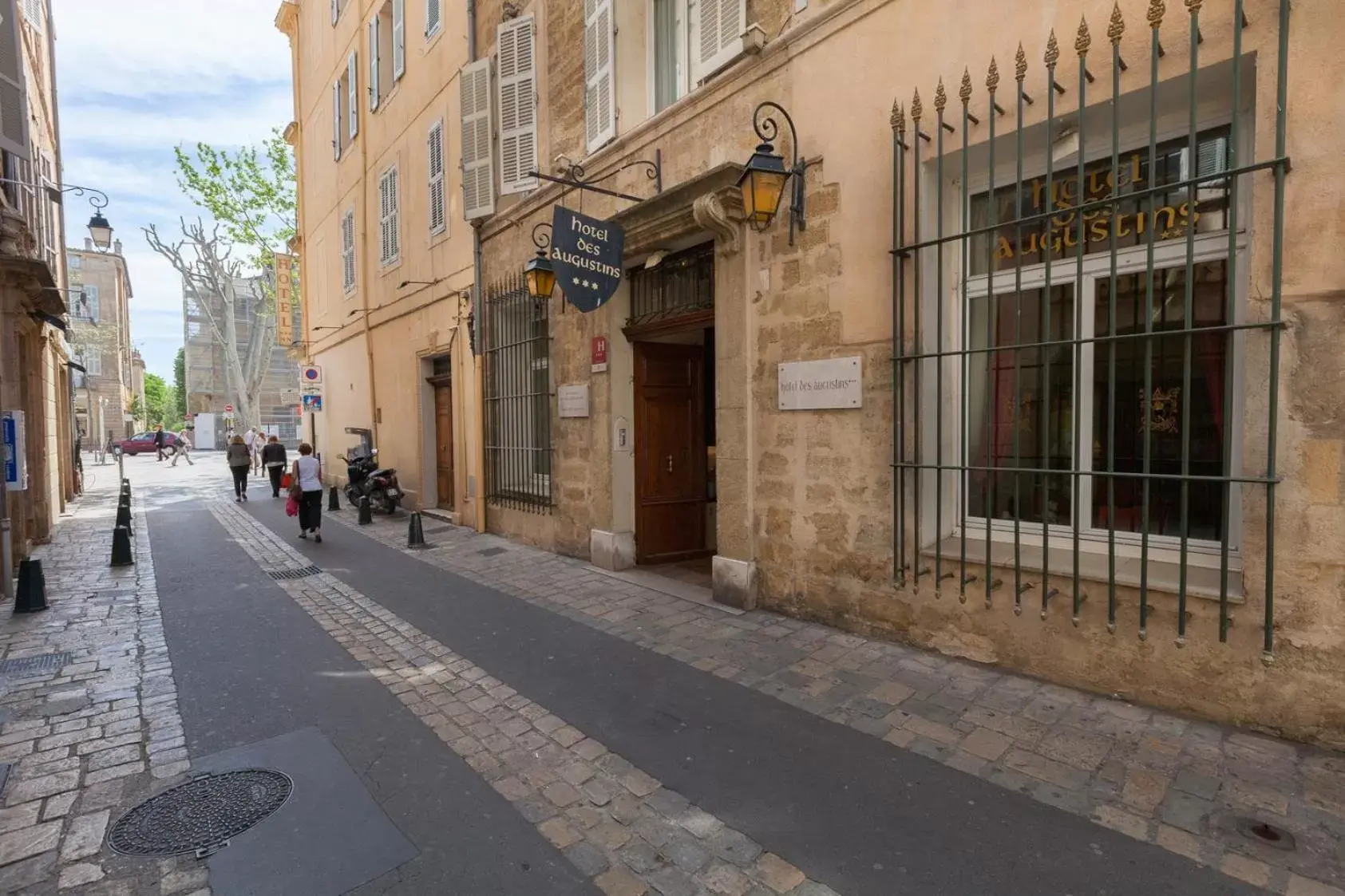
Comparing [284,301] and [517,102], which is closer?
[517,102]

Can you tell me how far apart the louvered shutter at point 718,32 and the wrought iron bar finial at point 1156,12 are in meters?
3.14

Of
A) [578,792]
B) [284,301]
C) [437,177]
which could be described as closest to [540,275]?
[437,177]

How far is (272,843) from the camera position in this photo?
262cm

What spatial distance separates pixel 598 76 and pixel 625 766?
692cm

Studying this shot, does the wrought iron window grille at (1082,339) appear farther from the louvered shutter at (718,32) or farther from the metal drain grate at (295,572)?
the metal drain grate at (295,572)

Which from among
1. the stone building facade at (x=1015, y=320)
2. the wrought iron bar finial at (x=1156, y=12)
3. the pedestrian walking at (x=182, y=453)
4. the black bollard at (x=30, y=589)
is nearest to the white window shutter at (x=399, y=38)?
the stone building facade at (x=1015, y=320)

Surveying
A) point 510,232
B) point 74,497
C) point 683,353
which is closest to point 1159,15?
point 683,353

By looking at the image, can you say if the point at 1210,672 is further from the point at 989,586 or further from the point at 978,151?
the point at 978,151

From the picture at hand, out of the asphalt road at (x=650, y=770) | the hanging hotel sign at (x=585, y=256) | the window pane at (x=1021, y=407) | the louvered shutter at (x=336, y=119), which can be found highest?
the louvered shutter at (x=336, y=119)

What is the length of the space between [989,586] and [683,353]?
14.6 feet

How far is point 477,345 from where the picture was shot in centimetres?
950

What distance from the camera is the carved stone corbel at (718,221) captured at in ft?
18.0

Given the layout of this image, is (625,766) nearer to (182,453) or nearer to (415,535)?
(415,535)

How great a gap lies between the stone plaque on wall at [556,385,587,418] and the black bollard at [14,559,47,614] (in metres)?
4.99
